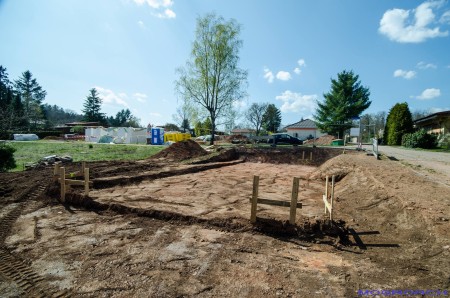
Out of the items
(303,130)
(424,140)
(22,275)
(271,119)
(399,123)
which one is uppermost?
(271,119)

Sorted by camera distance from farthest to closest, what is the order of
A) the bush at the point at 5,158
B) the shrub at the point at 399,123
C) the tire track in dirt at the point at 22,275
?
the shrub at the point at 399,123
the bush at the point at 5,158
the tire track in dirt at the point at 22,275

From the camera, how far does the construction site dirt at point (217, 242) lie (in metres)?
3.68

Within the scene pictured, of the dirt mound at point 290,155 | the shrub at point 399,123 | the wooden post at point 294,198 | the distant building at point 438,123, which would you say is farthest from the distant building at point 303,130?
the wooden post at point 294,198

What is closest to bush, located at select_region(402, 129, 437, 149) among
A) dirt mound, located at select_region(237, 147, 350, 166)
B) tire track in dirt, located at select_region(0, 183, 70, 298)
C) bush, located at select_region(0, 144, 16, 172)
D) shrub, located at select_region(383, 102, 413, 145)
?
shrub, located at select_region(383, 102, 413, 145)

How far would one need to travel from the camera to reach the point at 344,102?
37.9 metres

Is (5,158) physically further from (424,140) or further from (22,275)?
(424,140)

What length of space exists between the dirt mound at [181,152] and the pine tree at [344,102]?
78.3ft

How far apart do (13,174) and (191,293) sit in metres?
11.1

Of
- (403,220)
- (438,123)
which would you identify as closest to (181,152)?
(403,220)

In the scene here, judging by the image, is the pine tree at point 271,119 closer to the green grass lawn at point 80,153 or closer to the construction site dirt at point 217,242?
the green grass lawn at point 80,153

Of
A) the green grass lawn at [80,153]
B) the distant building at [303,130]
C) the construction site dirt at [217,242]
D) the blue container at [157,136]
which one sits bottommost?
the construction site dirt at [217,242]

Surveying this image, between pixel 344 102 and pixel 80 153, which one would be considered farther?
pixel 344 102

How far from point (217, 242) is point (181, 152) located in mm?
15411

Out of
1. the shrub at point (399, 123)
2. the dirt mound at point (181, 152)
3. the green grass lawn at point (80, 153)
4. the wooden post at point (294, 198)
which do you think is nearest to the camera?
the wooden post at point (294, 198)
